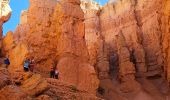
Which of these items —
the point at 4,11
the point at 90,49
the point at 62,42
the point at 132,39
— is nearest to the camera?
the point at 62,42

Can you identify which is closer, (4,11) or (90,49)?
(4,11)

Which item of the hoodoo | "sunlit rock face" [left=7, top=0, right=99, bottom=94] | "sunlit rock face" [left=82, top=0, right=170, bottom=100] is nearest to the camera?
Answer: the hoodoo

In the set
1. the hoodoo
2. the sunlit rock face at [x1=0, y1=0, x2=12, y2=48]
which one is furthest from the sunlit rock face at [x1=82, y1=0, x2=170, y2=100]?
the sunlit rock face at [x1=0, y1=0, x2=12, y2=48]

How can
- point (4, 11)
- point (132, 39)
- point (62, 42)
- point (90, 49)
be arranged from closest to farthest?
point (62, 42), point (4, 11), point (90, 49), point (132, 39)

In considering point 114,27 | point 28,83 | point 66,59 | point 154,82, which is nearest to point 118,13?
point 114,27

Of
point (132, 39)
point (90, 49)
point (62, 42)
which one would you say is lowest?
point (62, 42)

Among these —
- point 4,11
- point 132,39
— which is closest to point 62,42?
point 4,11

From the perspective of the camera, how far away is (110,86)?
42438 mm

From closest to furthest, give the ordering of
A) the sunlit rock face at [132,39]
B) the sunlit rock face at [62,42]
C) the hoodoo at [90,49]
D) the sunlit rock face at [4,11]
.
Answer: the hoodoo at [90,49], the sunlit rock face at [62,42], the sunlit rock face at [4,11], the sunlit rock face at [132,39]

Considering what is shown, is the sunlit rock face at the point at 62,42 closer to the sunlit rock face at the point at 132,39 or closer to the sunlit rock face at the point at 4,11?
the sunlit rock face at the point at 4,11

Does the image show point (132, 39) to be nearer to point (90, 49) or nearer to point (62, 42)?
point (90, 49)

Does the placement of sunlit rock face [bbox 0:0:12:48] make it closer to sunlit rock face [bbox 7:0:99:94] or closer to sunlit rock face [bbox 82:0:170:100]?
sunlit rock face [bbox 7:0:99:94]

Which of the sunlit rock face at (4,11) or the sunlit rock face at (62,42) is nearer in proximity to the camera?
the sunlit rock face at (62,42)

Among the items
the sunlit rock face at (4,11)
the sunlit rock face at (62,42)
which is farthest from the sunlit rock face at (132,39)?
the sunlit rock face at (4,11)
